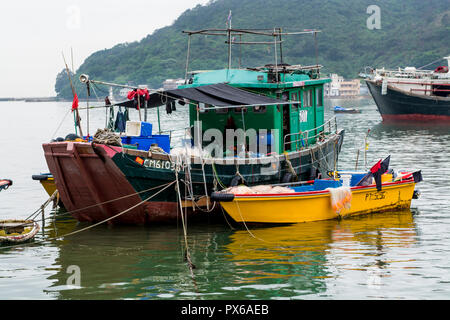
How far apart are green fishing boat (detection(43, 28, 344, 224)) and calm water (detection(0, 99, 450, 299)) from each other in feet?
2.97

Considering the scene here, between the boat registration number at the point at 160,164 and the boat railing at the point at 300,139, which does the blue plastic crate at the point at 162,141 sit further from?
the boat railing at the point at 300,139

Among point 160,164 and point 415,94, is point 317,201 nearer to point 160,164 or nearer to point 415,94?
point 160,164

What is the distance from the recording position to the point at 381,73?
201 feet

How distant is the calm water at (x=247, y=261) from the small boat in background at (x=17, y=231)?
289mm

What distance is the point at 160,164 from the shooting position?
50.2 feet

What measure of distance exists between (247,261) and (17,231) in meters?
5.81

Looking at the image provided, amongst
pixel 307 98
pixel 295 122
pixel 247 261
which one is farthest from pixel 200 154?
pixel 307 98

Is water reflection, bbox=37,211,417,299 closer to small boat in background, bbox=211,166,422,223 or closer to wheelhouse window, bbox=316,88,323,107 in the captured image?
small boat in background, bbox=211,166,422,223

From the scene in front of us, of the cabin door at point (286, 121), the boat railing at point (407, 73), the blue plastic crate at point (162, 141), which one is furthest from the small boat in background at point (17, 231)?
the boat railing at point (407, 73)

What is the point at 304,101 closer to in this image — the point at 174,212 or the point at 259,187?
the point at 259,187

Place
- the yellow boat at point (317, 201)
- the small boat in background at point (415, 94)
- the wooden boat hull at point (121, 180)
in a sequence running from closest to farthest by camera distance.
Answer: the wooden boat hull at point (121, 180) < the yellow boat at point (317, 201) < the small boat in background at point (415, 94)

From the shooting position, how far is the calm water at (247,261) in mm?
11289
